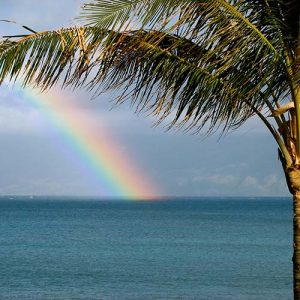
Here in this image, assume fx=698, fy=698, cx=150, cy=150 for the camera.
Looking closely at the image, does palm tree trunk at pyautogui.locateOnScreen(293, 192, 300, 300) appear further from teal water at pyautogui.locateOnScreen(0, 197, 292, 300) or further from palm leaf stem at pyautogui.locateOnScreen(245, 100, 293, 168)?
teal water at pyautogui.locateOnScreen(0, 197, 292, 300)

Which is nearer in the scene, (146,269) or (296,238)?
(296,238)

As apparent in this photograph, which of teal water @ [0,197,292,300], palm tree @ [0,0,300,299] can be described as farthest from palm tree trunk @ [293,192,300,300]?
teal water @ [0,197,292,300]

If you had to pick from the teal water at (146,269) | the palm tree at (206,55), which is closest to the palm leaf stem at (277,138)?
the palm tree at (206,55)

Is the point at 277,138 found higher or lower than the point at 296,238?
higher

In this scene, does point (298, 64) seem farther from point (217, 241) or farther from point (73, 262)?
point (217, 241)

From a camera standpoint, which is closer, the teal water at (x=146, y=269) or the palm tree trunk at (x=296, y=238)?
the palm tree trunk at (x=296, y=238)

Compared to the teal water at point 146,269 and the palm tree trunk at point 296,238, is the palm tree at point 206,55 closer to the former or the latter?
the palm tree trunk at point 296,238

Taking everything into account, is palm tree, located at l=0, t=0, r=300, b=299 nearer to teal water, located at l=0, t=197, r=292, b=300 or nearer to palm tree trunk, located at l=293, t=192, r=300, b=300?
palm tree trunk, located at l=293, t=192, r=300, b=300

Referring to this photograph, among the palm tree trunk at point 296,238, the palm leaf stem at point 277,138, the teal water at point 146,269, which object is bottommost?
the teal water at point 146,269

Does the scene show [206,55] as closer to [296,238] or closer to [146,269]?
[296,238]

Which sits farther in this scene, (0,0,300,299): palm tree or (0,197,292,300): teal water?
(0,197,292,300): teal water

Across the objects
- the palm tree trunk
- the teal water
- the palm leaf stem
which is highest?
the palm leaf stem

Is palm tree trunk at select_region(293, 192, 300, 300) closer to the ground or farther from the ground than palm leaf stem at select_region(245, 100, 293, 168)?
closer to the ground

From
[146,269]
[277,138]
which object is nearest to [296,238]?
[277,138]
